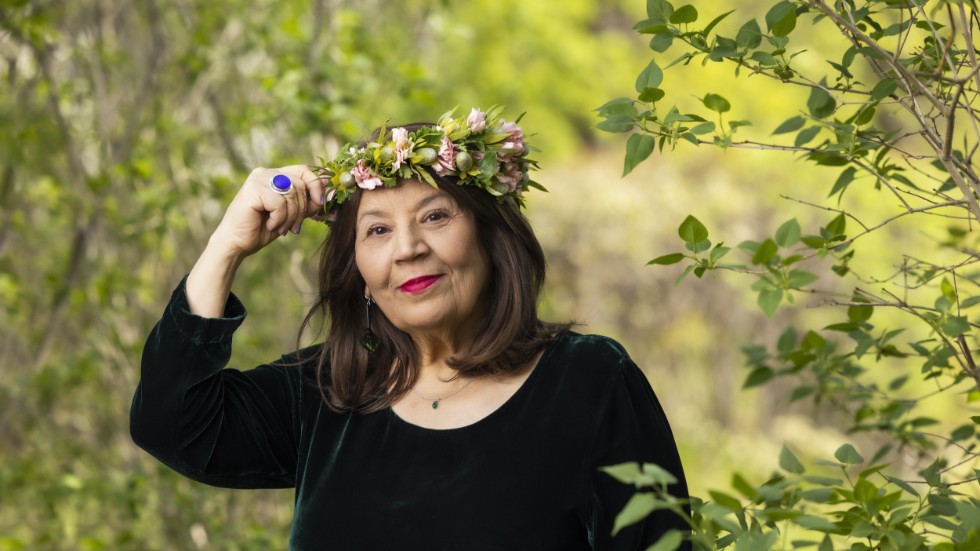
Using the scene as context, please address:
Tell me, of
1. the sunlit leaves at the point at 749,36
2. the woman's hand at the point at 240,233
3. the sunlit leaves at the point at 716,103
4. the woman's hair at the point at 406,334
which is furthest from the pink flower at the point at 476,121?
the sunlit leaves at the point at 749,36

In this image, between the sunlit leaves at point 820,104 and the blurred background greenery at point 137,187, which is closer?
the sunlit leaves at point 820,104

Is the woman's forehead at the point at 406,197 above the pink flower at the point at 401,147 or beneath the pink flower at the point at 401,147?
beneath

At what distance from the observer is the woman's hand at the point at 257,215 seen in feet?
7.67

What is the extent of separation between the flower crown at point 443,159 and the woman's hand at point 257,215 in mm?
77

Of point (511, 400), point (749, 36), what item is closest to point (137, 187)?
point (511, 400)

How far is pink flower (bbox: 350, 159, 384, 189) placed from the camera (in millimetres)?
2316

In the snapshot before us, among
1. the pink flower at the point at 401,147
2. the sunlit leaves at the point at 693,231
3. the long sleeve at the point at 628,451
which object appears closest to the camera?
the sunlit leaves at the point at 693,231

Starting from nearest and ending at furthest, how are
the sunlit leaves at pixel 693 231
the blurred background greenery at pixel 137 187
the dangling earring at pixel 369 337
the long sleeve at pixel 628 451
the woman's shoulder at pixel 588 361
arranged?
the sunlit leaves at pixel 693 231
the long sleeve at pixel 628 451
the woman's shoulder at pixel 588 361
the dangling earring at pixel 369 337
the blurred background greenery at pixel 137 187

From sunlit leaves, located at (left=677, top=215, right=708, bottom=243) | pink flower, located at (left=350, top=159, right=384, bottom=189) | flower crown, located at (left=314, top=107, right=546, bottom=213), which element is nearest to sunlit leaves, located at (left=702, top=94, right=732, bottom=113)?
sunlit leaves, located at (left=677, top=215, right=708, bottom=243)

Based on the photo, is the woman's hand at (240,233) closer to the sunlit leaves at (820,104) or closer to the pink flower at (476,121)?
the pink flower at (476,121)

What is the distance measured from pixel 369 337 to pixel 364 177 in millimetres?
335

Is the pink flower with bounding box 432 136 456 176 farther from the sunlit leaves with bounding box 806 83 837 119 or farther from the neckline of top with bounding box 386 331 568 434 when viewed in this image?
the sunlit leaves with bounding box 806 83 837 119

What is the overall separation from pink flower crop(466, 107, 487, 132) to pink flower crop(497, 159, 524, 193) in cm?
8

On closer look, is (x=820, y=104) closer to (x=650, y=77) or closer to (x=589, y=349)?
(x=650, y=77)
